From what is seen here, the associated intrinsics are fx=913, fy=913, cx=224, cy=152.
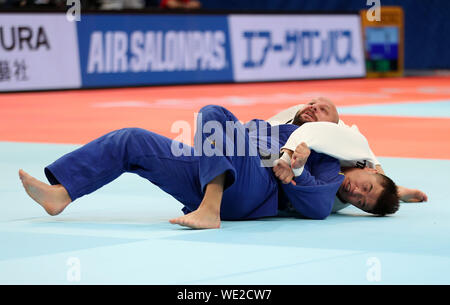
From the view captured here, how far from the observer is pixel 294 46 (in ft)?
59.1

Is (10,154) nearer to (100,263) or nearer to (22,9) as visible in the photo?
(100,263)

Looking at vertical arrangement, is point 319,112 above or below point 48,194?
above

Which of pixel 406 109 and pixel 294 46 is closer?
pixel 406 109

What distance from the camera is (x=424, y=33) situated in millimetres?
22906

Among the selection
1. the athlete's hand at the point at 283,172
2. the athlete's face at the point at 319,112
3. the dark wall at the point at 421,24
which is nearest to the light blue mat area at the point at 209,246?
the athlete's hand at the point at 283,172

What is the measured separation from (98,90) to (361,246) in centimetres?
1181

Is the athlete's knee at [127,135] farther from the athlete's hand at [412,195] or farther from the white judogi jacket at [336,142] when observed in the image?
the athlete's hand at [412,195]

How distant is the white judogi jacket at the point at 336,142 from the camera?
15.9ft

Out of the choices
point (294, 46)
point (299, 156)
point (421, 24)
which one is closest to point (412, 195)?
point (299, 156)

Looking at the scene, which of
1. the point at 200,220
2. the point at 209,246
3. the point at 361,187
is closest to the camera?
the point at 209,246

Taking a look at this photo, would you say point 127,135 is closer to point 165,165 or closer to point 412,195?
point 165,165

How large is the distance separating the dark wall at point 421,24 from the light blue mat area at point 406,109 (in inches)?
371

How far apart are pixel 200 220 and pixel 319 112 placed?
1120 mm

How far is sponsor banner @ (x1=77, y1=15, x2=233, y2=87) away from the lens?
15.5 metres
